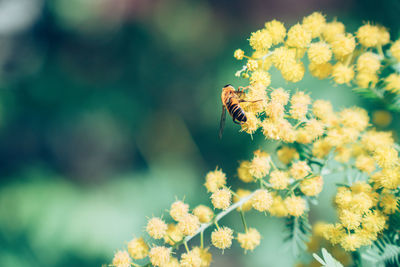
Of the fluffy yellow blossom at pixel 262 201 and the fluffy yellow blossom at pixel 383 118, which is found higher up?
the fluffy yellow blossom at pixel 383 118

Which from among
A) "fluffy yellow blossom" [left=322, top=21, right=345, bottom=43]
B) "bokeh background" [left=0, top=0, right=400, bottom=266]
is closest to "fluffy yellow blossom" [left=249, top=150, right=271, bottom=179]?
"fluffy yellow blossom" [left=322, top=21, right=345, bottom=43]

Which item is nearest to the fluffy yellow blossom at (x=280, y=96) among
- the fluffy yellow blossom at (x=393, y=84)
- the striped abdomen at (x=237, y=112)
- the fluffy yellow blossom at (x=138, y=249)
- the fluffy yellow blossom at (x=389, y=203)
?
the striped abdomen at (x=237, y=112)

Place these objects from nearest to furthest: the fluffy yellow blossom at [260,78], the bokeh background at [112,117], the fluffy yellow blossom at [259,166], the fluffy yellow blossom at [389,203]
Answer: the fluffy yellow blossom at [389,203]
the fluffy yellow blossom at [260,78]
the fluffy yellow blossom at [259,166]
the bokeh background at [112,117]

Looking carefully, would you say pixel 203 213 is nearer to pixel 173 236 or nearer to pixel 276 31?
pixel 173 236

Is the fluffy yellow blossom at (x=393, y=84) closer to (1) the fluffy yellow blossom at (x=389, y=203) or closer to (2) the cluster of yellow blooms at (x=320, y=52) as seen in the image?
(2) the cluster of yellow blooms at (x=320, y=52)

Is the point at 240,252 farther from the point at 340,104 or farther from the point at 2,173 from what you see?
the point at 2,173

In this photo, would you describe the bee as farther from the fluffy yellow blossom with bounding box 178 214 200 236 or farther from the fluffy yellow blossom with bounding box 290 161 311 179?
the fluffy yellow blossom with bounding box 178 214 200 236
